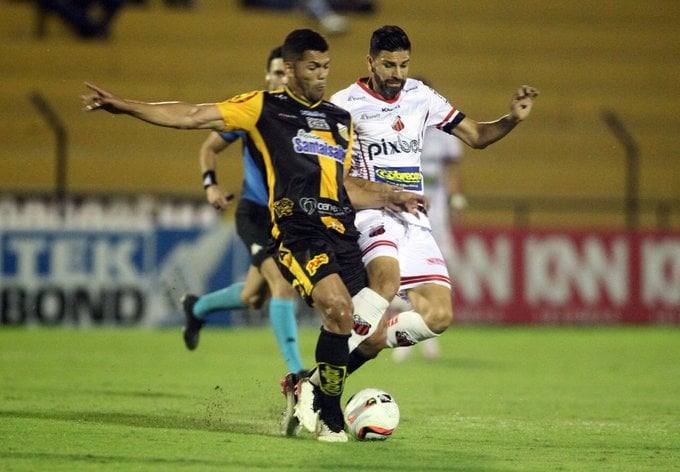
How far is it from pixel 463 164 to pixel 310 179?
14.0 meters

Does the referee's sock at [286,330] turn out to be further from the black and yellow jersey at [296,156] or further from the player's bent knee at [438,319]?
the black and yellow jersey at [296,156]

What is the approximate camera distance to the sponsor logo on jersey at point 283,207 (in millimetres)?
6629

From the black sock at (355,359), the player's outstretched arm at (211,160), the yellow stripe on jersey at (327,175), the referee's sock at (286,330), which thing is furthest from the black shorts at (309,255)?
the player's outstretched arm at (211,160)

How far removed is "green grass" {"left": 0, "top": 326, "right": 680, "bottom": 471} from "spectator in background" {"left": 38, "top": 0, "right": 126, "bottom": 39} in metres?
6.34

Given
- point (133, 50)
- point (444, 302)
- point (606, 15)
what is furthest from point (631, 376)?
point (606, 15)

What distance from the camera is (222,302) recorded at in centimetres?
960

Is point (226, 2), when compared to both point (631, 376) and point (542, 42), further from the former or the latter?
point (631, 376)

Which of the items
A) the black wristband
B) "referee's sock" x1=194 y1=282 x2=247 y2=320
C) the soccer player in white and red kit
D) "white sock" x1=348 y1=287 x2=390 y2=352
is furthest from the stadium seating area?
"white sock" x1=348 y1=287 x2=390 y2=352

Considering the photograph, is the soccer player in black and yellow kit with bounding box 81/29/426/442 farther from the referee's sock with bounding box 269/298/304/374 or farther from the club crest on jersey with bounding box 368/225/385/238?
the referee's sock with bounding box 269/298/304/374

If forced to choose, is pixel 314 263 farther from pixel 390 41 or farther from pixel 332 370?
pixel 390 41

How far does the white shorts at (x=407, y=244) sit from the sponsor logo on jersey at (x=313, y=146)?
2.51 feet

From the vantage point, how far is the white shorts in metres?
7.45

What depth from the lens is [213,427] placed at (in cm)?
692

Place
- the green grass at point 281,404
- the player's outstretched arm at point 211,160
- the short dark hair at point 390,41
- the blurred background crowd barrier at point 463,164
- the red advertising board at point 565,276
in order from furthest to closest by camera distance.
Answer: the red advertising board at point 565,276 → the blurred background crowd barrier at point 463,164 → the player's outstretched arm at point 211,160 → the short dark hair at point 390,41 → the green grass at point 281,404
